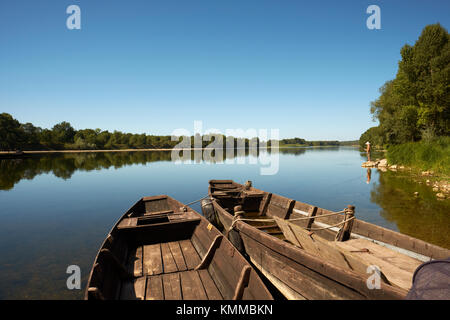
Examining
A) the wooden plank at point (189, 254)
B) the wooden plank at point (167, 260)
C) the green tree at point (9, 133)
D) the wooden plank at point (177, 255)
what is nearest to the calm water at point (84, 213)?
the wooden plank at point (167, 260)

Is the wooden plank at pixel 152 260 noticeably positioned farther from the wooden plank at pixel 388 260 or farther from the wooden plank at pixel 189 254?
→ the wooden plank at pixel 388 260

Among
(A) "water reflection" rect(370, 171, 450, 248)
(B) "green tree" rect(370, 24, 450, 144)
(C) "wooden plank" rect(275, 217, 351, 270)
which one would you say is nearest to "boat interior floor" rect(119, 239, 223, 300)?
(C) "wooden plank" rect(275, 217, 351, 270)

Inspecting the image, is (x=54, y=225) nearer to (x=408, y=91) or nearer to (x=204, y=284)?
(x=204, y=284)

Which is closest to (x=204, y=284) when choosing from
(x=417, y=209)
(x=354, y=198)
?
(x=417, y=209)

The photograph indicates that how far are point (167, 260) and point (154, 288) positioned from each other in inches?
52.7

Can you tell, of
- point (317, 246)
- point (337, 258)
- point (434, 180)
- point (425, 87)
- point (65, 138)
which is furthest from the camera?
point (65, 138)

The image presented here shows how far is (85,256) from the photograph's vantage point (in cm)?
951

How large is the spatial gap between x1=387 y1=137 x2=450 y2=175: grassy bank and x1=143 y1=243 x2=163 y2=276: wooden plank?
88.1 feet

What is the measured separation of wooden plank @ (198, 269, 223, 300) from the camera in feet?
16.4

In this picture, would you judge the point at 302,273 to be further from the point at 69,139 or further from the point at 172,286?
the point at 69,139

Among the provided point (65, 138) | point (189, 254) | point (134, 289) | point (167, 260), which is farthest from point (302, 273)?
point (65, 138)

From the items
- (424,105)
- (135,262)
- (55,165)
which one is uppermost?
(424,105)

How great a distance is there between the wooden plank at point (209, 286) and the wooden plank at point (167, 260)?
Result: 78 cm

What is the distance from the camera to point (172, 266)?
245 inches
